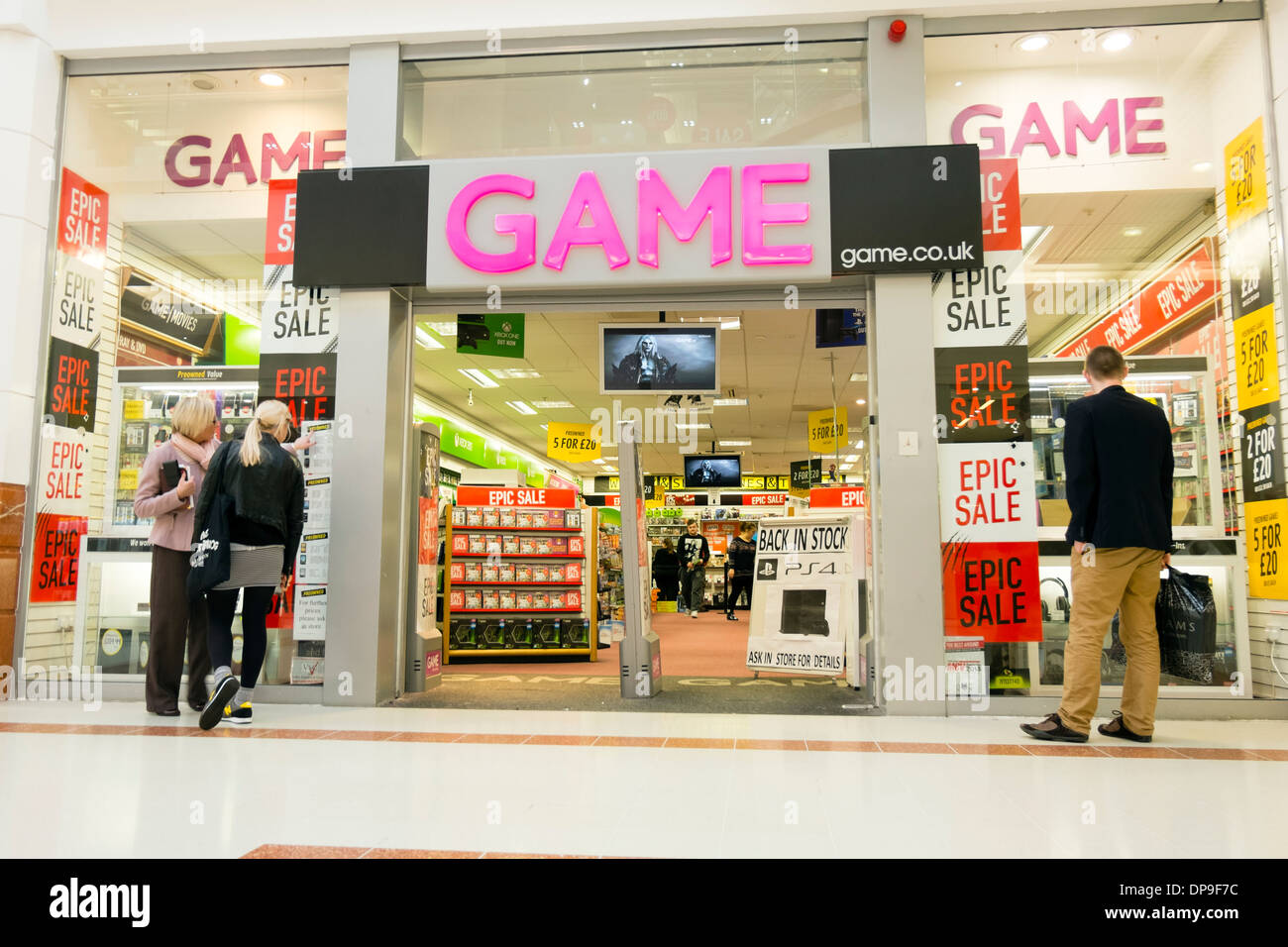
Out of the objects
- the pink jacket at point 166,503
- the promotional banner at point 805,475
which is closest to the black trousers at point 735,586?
the promotional banner at point 805,475

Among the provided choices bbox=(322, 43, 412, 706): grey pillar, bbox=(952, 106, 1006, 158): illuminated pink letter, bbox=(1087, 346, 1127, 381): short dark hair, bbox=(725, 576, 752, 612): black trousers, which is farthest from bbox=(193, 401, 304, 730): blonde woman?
bbox=(725, 576, 752, 612): black trousers

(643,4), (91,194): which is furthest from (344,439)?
(643,4)

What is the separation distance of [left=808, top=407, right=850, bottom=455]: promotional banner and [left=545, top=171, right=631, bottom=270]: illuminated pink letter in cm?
814

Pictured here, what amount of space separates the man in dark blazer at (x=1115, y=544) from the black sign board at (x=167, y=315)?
5.36m

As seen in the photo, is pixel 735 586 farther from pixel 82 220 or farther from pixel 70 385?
pixel 82 220

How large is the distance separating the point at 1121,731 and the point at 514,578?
5.46 m

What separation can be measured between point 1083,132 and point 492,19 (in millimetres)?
3660

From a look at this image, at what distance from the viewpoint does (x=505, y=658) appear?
783 centimetres

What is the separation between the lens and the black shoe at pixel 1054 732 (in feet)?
12.0

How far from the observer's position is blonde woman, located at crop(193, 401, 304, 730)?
4.01m

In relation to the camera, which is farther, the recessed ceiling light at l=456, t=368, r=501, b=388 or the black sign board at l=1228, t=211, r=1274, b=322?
the recessed ceiling light at l=456, t=368, r=501, b=388

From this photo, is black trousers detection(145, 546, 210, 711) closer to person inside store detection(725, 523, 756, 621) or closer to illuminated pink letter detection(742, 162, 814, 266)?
illuminated pink letter detection(742, 162, 814, 266)

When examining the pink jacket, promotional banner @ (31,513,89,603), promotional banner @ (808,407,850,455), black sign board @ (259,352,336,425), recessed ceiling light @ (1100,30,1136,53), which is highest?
recessed ceiling light @ (1100,30,1136,53)
